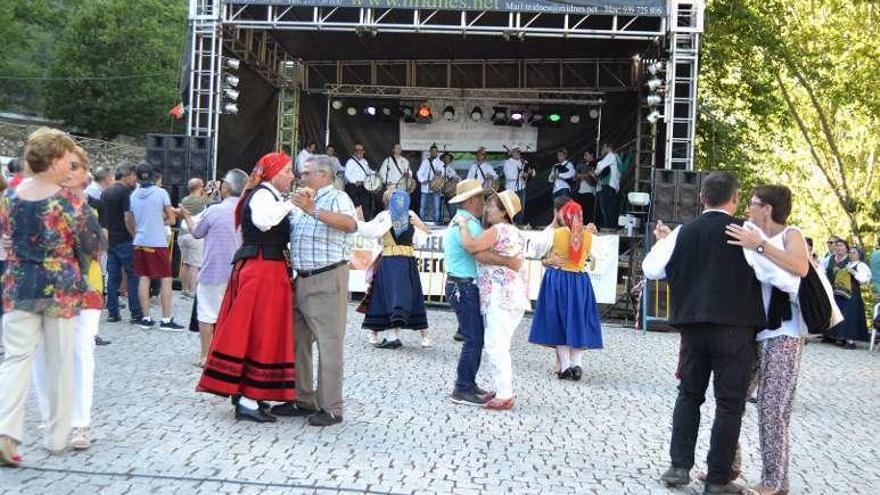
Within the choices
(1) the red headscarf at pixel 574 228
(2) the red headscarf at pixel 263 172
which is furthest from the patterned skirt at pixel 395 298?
(2) the red headscarf at pixel 263 172

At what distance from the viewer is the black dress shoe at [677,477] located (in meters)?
5.18

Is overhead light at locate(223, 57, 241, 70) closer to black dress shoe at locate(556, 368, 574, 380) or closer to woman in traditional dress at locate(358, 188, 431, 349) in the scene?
woman in traditional dress at locate(358, 188, 431, 349)

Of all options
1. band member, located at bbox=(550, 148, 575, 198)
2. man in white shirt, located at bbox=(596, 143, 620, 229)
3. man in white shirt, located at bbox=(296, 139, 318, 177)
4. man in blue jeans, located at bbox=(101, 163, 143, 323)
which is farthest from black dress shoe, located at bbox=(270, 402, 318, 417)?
band member, located at bbox=(550, 148, 575, 198)

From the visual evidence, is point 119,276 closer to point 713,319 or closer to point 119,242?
point 119,242

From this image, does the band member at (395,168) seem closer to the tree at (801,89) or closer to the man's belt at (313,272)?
the tree at (801,89)

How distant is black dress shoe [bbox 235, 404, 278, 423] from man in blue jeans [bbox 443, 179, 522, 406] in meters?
1.63

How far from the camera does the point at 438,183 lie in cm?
1925

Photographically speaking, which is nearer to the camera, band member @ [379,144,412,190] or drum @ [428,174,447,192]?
drum @ [428,174,447,192]

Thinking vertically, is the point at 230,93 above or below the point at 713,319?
above

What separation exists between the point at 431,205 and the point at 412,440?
13668mm

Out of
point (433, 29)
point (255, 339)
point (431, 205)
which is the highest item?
point (433, 29)

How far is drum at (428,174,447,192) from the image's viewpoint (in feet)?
63.2

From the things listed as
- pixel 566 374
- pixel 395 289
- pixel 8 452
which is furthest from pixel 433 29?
pixel 8 452

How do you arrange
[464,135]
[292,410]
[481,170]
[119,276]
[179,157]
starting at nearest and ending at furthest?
[292,410] → [119,276] → [179,157] → [481,170] → [464,135]
